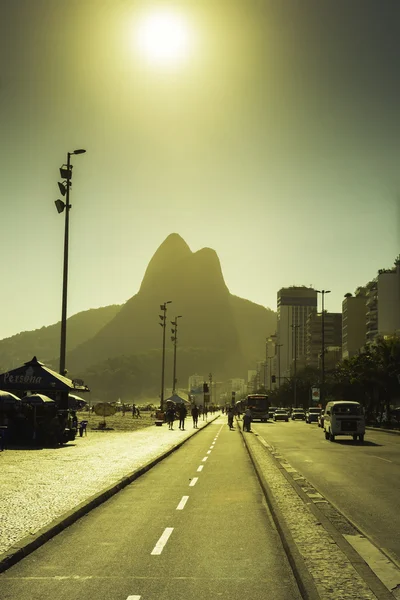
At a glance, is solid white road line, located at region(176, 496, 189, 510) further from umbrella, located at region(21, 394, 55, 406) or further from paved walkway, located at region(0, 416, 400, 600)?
umbrella, located at region(21, 394, 55, 406)

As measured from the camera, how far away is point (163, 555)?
8.52 metres

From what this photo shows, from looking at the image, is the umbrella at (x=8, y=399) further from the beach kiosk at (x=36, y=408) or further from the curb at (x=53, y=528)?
the curb at (x=53, y=528)

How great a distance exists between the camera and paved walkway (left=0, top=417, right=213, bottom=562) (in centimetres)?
1038

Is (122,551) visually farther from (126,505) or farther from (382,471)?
(382,471)

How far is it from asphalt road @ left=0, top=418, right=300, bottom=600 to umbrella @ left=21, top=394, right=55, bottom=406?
14.4 metres

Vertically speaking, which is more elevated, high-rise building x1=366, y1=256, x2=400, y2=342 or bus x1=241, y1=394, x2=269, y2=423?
high-rise building x1=366, y1=256, x2=400, y2=342

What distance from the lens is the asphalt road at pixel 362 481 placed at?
1083 cm

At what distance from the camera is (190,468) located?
21.0 m

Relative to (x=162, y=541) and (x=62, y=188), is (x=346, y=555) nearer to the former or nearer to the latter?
(x=162, y=541)

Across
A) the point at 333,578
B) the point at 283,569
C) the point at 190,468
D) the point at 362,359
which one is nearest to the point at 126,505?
the point at 283,569

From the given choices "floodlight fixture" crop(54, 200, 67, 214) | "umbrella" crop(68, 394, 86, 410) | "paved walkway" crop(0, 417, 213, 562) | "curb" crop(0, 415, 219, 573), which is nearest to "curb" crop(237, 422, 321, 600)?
"curb" crop(0, 415, 219, 573)

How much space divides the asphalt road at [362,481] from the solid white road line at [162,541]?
9.56 feet

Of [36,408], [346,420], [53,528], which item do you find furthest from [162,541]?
[346,420]

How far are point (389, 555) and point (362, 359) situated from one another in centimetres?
6346
